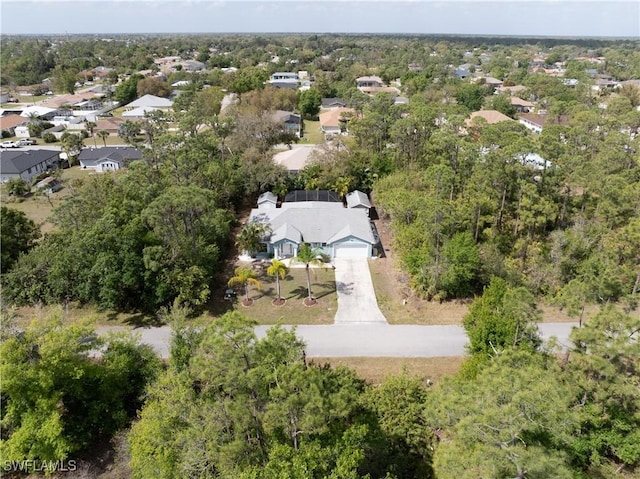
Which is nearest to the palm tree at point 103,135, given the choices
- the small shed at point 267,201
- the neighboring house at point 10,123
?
the neighboring house at point 10,123

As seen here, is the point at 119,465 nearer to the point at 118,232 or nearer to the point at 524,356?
the point at 118,232

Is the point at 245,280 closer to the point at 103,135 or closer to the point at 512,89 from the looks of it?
the point at 103,135

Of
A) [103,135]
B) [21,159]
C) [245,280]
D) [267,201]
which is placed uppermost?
[103,135]

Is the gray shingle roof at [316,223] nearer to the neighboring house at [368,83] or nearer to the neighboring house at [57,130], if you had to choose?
the neighboring house at [57,130]

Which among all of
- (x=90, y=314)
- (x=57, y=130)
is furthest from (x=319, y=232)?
(x=57, y=130)

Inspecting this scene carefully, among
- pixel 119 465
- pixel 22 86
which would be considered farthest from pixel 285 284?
pixel 22 86

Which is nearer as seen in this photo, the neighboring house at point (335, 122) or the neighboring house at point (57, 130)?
the neighboring house at point (335, 122)

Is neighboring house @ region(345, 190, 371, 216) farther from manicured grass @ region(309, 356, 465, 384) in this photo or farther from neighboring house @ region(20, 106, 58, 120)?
neighboring house @ region(20, 106, 58, 120)
